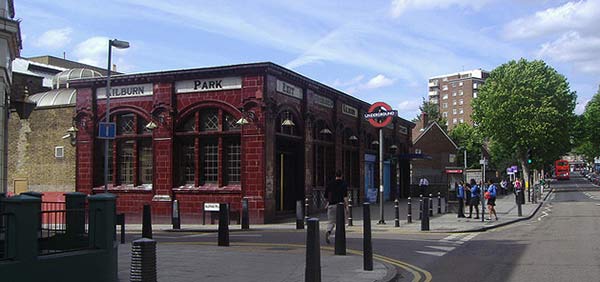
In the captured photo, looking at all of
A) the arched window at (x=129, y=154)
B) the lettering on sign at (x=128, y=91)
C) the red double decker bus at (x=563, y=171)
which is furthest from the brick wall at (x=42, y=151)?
the red double decker bus at (x=563, y=171)

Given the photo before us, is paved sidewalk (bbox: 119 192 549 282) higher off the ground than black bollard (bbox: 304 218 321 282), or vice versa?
black bollard (bbox: 304 218 321 282)

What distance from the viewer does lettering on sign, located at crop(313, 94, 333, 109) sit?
2748 centimetres

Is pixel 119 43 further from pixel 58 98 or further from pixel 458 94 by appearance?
pixel 458 94

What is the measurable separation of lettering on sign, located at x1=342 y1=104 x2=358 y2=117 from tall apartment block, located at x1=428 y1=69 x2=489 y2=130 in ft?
355

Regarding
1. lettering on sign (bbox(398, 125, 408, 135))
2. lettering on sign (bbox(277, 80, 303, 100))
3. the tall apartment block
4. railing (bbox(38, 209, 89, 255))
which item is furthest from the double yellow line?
the tall apartment block

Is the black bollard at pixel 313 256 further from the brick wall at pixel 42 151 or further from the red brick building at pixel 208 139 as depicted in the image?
the brick wall at pixel 42 151

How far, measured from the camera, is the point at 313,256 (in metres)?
8.27

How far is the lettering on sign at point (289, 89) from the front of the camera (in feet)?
78.3

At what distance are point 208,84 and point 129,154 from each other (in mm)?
5260

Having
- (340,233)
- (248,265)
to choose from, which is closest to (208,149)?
(340,233)

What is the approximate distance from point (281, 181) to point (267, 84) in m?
4.52

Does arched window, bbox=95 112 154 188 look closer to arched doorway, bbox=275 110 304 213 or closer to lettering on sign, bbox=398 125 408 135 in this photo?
arched doorway, bbox=275 110 304 213

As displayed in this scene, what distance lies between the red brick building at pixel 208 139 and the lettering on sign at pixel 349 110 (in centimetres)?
304

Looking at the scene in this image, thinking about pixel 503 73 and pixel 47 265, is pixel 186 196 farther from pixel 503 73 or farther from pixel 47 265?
pixel 503 73
